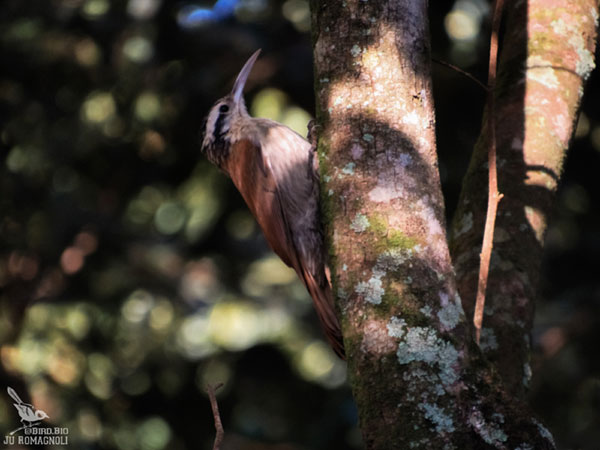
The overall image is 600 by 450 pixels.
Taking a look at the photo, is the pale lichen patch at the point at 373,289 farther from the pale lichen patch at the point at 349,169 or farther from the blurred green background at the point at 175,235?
the blurred green background at the point at 175,235

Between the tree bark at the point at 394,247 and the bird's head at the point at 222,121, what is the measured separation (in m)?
1.61

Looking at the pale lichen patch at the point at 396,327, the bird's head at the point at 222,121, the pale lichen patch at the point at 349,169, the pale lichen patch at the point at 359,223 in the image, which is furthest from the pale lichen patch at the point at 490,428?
the bird's head at the point at 222,121

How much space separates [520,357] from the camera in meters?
2.14

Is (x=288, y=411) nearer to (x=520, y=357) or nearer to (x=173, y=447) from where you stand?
(x=173, y=447)

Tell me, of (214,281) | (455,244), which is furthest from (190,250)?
(455,244)

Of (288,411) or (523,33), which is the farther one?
(288,411)

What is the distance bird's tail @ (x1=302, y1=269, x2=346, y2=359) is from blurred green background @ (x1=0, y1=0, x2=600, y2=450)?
2.52m

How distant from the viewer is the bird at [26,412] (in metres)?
4.89

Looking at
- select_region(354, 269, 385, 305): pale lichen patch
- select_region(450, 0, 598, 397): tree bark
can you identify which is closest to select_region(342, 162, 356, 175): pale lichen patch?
select_region(354, 269, 385, 305): pale lichen patch

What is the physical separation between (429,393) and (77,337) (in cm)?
457

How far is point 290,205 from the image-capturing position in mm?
3055

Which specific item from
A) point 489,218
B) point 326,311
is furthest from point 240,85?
point 489,218

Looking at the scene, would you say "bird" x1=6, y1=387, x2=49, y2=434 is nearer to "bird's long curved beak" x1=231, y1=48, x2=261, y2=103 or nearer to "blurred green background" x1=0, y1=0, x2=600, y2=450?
"blurred green background" x1=0, y1=0, x2=600, y2=450

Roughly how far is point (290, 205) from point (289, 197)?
0.03m
